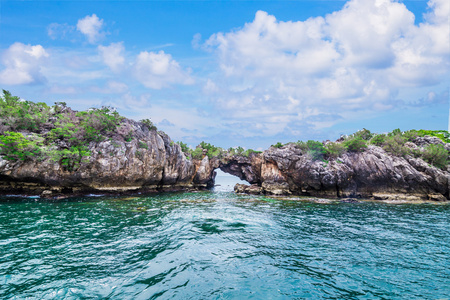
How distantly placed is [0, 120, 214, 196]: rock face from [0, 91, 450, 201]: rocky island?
99 mm

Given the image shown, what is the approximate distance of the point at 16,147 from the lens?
24828mm

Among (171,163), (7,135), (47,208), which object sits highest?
(7,135)

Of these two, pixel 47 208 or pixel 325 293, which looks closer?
pixel 325 293

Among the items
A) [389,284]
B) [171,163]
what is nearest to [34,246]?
[389,284]

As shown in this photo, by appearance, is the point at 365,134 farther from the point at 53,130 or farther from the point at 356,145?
the point at 53,130

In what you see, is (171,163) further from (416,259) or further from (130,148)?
(416,259)

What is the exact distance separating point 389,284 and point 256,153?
3719 centimetres

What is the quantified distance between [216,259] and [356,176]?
3449cm

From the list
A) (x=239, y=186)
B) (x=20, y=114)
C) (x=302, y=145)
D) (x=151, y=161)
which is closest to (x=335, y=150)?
(x=302, y=145)

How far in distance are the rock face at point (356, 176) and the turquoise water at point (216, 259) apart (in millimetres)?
19391

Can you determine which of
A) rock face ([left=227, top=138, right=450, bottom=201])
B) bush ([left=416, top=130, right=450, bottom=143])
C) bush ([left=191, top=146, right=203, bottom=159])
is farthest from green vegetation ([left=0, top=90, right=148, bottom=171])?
bush ([left=416, top=130, right=450, bottom=143])

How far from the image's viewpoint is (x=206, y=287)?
719 centimetres

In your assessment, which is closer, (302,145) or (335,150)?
(335,150)

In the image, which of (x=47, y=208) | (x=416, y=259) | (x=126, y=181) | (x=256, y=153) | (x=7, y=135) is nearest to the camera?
(x=416, y=259)
